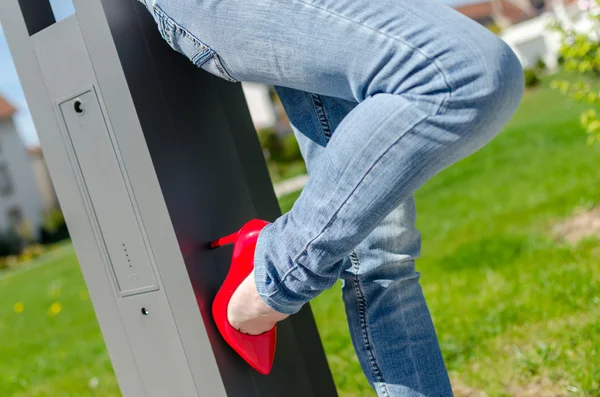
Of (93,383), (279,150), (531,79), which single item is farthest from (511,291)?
(531,79)

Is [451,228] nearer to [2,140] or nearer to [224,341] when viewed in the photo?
[224,341]

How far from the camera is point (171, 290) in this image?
122cm

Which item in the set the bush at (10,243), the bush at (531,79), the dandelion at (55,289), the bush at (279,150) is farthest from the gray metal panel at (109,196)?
the bush at (10,243)

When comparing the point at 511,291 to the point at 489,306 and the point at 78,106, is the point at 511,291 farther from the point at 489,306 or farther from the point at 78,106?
the point at 78,106

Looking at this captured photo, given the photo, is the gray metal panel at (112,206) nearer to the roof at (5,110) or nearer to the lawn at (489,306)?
the lawn at (489,306)

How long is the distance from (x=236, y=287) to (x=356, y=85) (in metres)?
0.43

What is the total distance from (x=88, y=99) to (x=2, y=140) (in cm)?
3464

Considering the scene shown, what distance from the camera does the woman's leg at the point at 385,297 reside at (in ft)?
4.03

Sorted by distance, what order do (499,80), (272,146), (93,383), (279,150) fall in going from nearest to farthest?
(499,80) → (93,383) → (279,150) → (272,146)

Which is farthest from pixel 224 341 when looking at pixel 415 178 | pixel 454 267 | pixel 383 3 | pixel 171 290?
pixel 454 267

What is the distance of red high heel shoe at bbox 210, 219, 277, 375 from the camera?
120 centimetres

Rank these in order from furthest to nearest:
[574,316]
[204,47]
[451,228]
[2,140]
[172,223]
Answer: [2,140] → [451,228] → [574,316] → [172,223] → [204,47]

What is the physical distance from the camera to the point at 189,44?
1091 mm

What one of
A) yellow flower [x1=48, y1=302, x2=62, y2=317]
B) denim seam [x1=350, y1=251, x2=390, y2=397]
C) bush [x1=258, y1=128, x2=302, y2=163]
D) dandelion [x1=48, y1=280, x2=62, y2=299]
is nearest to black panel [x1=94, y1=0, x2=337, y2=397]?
denim seam [x1=350, y1=251, x2=390, y2=397]
